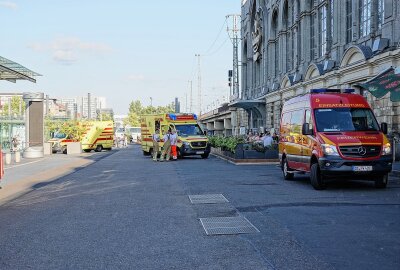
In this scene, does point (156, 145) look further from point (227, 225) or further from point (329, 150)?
point (227, 225)

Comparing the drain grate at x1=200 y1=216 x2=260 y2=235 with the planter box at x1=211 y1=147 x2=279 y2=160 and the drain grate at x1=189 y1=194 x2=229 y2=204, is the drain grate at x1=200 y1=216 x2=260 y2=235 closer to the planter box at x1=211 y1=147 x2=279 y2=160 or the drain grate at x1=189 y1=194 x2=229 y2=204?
the drain grate at x1=189 y1=194 x2=229 y2=204

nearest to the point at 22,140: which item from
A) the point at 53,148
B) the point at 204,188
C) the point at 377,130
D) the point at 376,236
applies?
the point at 53,148

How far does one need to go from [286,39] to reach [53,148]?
2271cm

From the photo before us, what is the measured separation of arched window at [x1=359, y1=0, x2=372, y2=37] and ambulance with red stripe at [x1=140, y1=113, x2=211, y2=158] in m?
10.8

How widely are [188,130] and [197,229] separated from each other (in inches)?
914

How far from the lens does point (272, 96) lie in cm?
4931

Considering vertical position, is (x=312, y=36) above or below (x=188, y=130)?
above

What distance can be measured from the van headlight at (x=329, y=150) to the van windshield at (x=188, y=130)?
60.0ft

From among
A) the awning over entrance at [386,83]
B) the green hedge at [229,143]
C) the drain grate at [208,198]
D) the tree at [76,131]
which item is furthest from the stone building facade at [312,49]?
the tree at [76,131]

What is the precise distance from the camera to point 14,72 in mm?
25625

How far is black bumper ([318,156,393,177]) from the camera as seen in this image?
507 inches

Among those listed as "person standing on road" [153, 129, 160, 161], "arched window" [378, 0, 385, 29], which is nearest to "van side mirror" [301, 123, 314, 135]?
"arched window" [378, 0, 385, 29]

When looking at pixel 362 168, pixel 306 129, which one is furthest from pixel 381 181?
pixel 306 129

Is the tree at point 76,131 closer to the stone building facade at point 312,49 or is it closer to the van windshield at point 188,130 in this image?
the stone building facade at point 312,49
